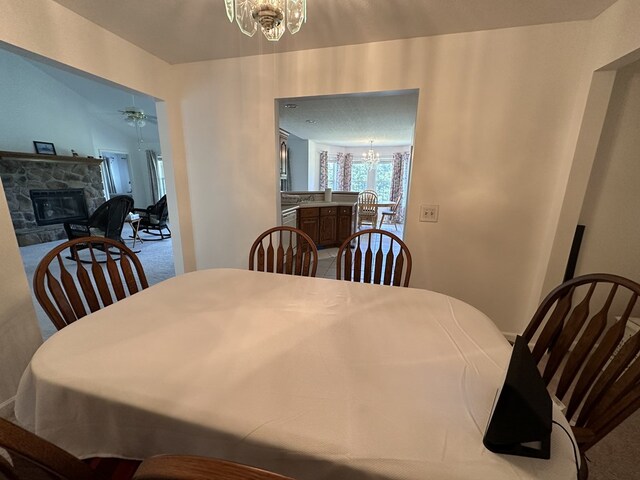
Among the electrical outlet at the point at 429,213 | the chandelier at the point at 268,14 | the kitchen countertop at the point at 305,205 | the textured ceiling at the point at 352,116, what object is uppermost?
the textured ceiling at the point at 352,116

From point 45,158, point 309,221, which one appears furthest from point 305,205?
point 45,158

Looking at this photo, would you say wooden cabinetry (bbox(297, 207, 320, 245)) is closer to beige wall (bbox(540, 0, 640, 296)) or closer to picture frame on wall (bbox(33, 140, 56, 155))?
beige wall (bbox(540, 0, 640, 296))

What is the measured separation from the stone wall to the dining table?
5.58m

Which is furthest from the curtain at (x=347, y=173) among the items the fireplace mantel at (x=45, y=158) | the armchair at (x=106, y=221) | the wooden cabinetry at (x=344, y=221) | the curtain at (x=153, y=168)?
the fireplace mantel at (x=45, y=158)

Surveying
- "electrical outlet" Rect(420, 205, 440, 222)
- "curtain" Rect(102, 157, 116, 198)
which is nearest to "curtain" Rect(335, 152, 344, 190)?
"curtain" Rect(102, 157, 116, 198)

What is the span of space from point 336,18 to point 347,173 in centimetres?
753

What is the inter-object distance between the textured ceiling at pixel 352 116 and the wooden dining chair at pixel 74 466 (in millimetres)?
2856

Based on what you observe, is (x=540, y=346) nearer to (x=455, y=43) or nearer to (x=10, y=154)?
(x=455, y=43)

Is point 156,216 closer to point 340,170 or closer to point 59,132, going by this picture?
point 59,132

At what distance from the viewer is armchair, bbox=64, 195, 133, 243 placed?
3562mm

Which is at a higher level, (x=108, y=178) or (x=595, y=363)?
(x=108, y=178)

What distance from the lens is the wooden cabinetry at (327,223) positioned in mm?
3969

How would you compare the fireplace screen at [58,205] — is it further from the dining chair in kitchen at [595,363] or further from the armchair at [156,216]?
the dining chair in kitchen at [595,363]

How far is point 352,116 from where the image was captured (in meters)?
4.49
